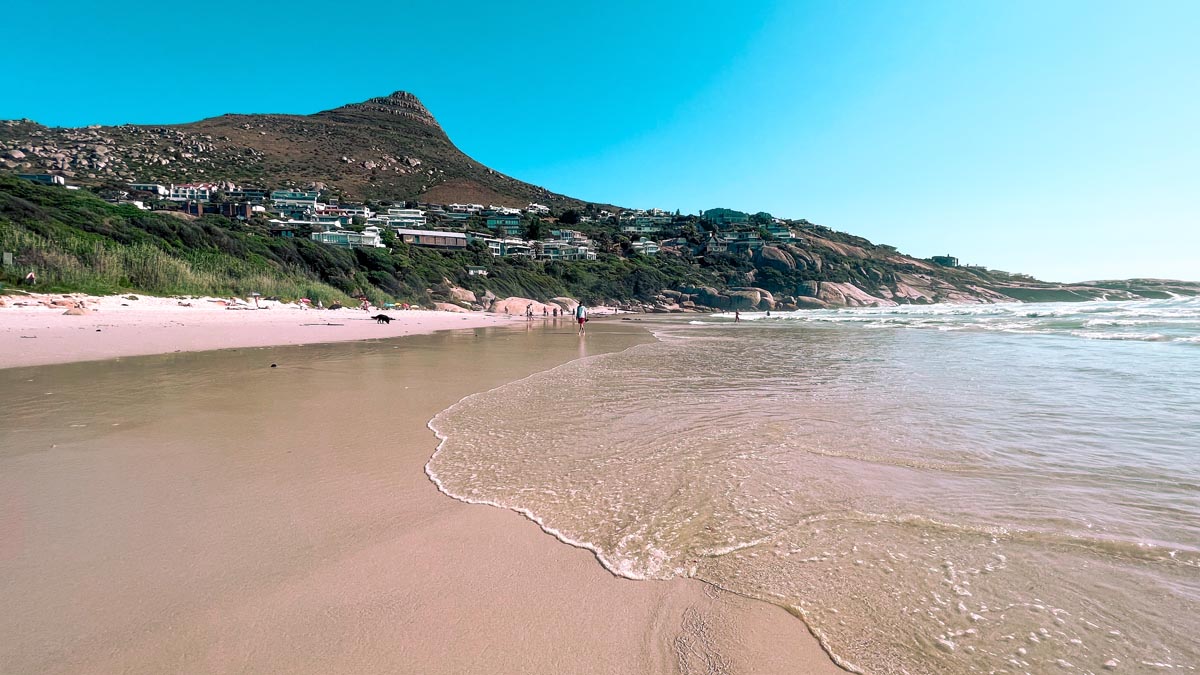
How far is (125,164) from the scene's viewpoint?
3428 inches

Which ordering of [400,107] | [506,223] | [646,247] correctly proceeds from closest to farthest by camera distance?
1. [646,247]
2. [506,223]
3. [400,107]

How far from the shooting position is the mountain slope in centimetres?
8475

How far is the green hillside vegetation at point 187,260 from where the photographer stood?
20.6 meters

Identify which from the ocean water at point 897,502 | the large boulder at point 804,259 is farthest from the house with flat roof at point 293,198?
the ocean water at point 897,502

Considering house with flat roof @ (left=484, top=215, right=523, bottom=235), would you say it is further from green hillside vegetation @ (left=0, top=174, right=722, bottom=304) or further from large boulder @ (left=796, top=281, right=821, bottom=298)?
large boulder @ (left=796, top=281, right=821, bottom=298)

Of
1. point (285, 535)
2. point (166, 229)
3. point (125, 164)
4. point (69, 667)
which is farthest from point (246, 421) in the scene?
point (125, 164)

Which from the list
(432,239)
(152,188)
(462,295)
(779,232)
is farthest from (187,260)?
(779,232)

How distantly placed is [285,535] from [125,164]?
121 m

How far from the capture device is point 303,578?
98.7 inches

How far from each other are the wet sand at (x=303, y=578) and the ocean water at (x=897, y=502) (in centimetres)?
29

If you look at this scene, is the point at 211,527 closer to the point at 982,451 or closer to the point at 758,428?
the point at 758,428

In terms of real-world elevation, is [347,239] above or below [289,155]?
below

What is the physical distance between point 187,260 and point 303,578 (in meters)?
33.7

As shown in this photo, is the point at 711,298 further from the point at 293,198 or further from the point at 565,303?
the point at 293,198
